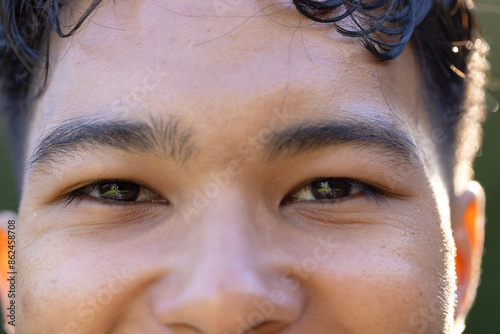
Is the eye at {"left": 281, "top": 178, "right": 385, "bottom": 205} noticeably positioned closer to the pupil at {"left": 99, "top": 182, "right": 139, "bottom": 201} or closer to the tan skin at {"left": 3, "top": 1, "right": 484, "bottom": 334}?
the tan skin at {"left": 3, "top": 1, "right": 484, "bottom": 334}

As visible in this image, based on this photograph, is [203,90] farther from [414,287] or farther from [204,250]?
[414,287]

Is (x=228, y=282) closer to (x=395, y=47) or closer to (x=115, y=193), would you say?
(x=115, y=193)

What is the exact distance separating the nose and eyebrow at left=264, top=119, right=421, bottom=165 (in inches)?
6.5

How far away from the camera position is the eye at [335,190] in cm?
135

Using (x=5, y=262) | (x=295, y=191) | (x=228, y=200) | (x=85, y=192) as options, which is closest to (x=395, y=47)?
(x=295, y=191)

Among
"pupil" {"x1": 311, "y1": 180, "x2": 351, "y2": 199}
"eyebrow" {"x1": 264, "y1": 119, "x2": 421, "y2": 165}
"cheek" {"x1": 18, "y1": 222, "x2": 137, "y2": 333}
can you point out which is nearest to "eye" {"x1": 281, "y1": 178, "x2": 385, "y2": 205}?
"pupil" {"x1": 311, "y1": 180, "x2": 351, "y2": 199}

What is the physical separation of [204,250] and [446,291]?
619 mm

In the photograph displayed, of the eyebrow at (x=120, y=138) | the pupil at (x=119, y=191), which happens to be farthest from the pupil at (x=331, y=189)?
Answer: the pupil at (x=119, y=191)

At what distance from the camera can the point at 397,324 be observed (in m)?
1.22

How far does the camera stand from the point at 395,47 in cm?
144

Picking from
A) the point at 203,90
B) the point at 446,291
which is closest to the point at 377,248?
the point at 446,291

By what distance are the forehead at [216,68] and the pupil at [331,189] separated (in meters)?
0.18

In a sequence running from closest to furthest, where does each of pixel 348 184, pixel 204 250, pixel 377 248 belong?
pixel 204 250 < pixel 377 248 < pixel 348 184

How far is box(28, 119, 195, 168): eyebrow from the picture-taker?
48.2 inches
